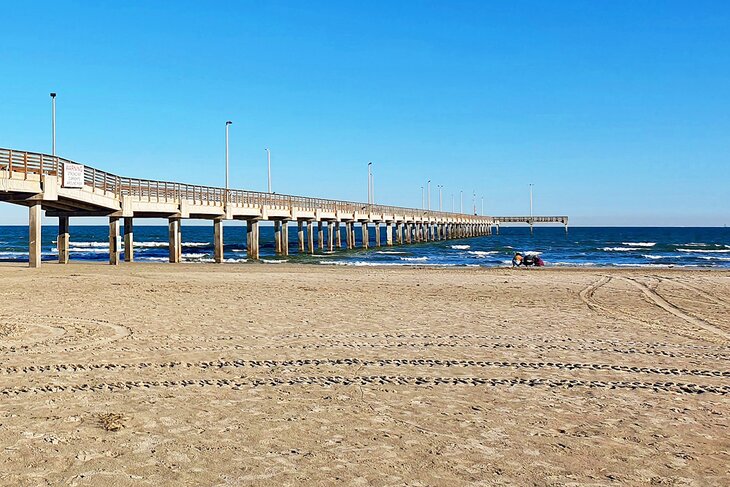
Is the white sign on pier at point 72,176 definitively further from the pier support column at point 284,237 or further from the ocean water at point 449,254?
the pier support column at point 284,237

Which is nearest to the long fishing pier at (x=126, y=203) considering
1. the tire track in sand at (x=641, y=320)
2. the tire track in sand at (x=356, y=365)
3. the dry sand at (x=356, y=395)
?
the dry sand at (x=356, y=395)

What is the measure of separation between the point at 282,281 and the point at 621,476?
17712 millimetres

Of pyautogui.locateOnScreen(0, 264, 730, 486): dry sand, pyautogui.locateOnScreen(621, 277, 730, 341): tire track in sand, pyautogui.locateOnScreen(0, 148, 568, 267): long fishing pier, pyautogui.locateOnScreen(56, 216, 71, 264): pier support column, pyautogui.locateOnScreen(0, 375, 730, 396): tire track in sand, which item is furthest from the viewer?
pyautogui.locateOnScreen(56, 216, 71, 264): pier support column

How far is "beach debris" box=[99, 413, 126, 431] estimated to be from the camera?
5.87 metres

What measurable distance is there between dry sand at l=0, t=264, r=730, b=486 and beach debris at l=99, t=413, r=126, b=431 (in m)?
0.03

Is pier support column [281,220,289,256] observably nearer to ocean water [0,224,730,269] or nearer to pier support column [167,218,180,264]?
ocean water [0,224,730,269]

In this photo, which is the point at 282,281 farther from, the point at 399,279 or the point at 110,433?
the point at 110,433

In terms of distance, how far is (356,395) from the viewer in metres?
7.17

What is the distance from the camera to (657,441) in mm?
5695

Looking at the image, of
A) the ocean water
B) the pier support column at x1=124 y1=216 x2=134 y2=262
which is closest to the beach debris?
the pier support column at x1=124 y1=216 x2=134 y2=262

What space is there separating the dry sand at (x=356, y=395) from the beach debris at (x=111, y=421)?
3cm

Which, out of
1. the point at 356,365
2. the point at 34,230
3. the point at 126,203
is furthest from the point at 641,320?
the point at 126,203

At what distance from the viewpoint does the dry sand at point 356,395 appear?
16.5 feet

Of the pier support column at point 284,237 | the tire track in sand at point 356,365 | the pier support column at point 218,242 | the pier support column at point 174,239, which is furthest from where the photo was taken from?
the pier support column at point 284,237
